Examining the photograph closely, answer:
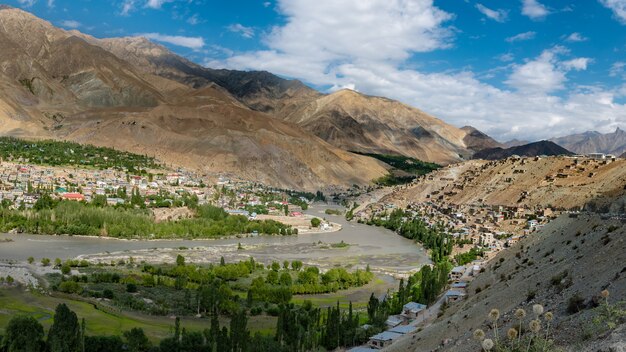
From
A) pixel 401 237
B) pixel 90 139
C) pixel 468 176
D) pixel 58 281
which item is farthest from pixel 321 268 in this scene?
pixel 90 139

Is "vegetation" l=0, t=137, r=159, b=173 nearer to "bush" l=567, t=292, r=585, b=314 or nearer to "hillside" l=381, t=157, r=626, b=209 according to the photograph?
"hillside" l=381, t=157, r=626, b=209

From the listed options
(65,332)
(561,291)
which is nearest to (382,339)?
(561,291)

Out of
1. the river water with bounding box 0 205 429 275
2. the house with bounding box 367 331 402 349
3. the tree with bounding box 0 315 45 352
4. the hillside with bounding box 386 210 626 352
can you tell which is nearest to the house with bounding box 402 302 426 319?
the hillside with bounding box 386 210 626 352

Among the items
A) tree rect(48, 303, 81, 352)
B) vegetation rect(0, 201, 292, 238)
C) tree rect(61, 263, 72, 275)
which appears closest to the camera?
tree rect(48, 303, 81, 352)

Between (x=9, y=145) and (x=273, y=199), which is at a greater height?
(x=9, y=145)

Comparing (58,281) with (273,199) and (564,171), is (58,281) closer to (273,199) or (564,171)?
(564,171)

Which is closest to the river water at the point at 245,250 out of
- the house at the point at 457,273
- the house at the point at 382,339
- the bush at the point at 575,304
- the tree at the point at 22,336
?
the house at the point at 457,273
